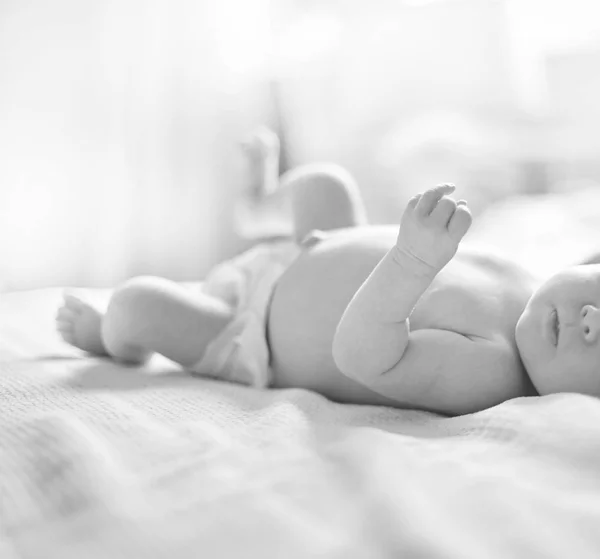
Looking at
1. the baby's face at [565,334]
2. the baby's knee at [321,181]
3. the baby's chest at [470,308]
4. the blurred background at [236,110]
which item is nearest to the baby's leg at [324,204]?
the baby's knee at [321,181]

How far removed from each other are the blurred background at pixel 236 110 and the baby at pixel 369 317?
2.62ft

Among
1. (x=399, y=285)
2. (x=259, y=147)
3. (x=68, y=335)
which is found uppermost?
(x=259, y=147)

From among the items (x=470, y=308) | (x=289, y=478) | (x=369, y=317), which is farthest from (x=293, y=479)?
(x=470, y=308)

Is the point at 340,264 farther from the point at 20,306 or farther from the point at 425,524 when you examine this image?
the point at 20,306

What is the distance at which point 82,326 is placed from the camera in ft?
3.50

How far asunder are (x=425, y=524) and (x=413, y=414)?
33 cm

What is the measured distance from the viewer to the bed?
420 millimetres

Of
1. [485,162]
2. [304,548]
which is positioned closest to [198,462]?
[304,548]

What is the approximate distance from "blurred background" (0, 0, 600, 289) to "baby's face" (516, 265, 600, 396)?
1148 mm

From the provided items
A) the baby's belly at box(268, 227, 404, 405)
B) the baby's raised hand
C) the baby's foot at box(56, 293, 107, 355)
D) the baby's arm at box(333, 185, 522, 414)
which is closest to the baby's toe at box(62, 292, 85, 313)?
the baby's foot at box(56, 293, 107, 355)

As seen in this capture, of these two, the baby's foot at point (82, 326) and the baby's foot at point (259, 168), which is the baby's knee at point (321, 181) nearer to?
the baby's foot at point (259, 168)

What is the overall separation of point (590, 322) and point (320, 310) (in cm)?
33

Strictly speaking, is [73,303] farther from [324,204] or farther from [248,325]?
[324,204]

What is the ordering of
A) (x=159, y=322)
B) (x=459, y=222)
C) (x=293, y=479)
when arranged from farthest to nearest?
1. (x=159, y=322)
2. (x=459, y=222)
3. (x=293, y=479)
